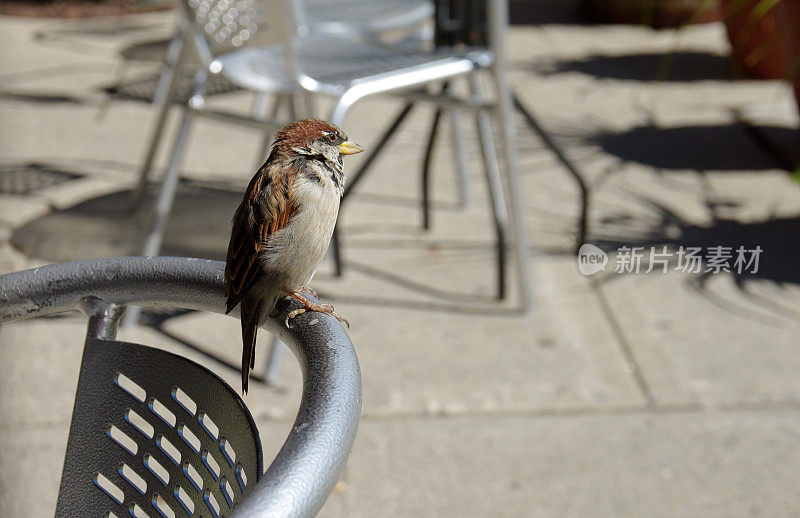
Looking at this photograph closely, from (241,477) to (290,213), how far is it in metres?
0.57

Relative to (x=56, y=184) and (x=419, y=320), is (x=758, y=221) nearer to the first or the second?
(x=419, y=320)

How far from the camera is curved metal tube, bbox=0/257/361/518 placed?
731 mm

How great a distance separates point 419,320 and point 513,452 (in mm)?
818

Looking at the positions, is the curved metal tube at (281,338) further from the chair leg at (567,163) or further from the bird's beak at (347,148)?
the chair leg at (567,163)

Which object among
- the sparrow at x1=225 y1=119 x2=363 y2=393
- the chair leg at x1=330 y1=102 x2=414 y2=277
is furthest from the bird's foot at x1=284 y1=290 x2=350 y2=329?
the chair leg at x1=330 y1=102 x2=414 y2=277

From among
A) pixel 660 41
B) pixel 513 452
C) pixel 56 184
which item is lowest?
pixel 513 452

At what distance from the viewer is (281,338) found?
1039mm

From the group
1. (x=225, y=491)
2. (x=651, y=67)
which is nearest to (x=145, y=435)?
(x=225, y=491)

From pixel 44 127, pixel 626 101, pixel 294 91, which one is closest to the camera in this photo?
pixel 294 91

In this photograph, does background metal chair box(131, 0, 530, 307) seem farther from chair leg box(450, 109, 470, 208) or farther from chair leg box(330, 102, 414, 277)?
chair leg box(450, 109, 470, 208)

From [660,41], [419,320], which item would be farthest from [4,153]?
[660,41]

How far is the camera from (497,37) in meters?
3.22

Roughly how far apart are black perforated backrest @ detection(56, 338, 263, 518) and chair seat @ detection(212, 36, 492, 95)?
83.2 inches

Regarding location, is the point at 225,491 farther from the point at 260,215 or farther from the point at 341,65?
the point at 341,65
